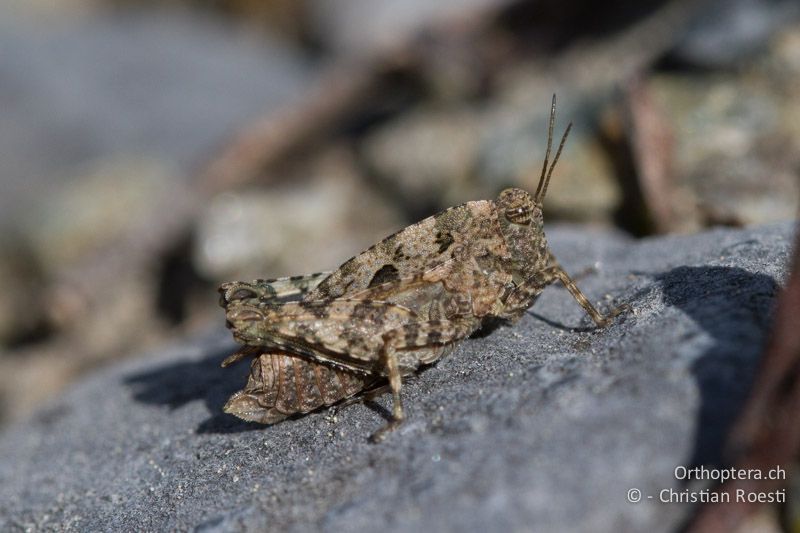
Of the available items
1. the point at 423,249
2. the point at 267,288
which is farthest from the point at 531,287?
the point at 267,288

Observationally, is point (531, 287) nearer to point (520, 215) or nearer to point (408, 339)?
point (520, 215)

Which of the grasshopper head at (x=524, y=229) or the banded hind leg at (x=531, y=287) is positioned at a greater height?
the grasshopper head at (x=524, y=229)

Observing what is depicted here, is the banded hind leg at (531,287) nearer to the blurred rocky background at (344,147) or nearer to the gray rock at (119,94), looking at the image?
the blurred rocky background at (344,147)

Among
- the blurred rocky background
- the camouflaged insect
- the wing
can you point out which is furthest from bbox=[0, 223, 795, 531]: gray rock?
the blurred rocky background

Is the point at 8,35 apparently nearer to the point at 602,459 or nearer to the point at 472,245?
the point at 472,245

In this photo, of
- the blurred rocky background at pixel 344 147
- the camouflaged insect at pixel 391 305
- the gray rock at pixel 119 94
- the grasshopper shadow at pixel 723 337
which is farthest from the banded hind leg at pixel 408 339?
the gray rock at pixel 119 94

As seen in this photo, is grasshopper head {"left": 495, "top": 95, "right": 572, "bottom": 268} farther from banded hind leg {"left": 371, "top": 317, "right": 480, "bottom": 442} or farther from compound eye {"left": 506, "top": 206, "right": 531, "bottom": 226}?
banded hind leg {"left": 371, "top": 317, "right": 480, "bottom": 442}
